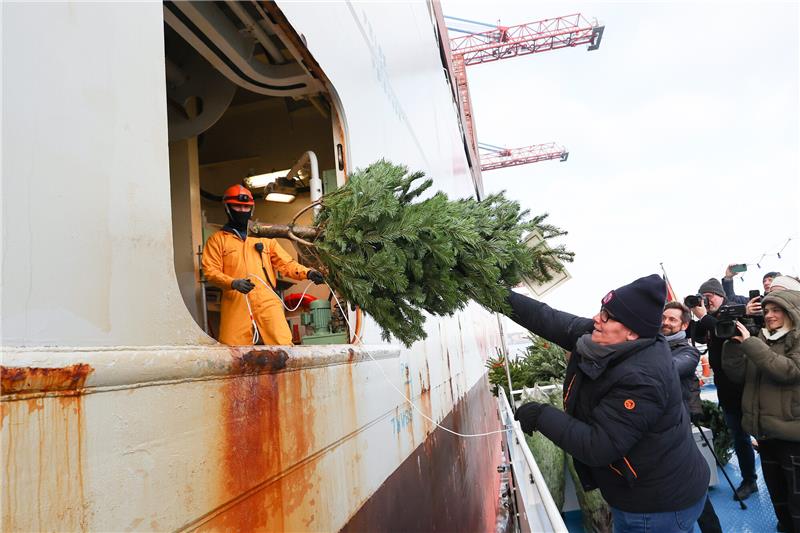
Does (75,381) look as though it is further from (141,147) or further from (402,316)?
(402,316)

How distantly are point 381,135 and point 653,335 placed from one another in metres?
2.32

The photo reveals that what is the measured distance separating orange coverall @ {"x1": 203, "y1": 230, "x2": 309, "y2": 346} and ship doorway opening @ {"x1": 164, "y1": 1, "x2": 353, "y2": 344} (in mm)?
197

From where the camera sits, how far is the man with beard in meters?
2.97

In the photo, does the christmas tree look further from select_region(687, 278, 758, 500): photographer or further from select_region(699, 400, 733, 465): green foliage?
select_region(699, 400, 733, 465): green foliage

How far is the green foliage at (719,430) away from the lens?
5.41 meters

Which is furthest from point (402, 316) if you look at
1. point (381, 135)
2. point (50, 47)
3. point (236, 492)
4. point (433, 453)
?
point (433, 453)

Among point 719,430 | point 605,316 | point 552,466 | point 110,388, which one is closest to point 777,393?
point 552,466

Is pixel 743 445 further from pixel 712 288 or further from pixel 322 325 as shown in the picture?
pixel 322 325

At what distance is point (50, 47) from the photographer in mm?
1065

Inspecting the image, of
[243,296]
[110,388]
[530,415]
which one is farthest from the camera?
[243,296]

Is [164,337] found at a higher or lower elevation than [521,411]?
higher

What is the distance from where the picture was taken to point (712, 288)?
474 cm

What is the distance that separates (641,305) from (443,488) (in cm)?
287

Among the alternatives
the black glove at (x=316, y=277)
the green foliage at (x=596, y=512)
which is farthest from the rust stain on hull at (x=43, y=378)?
the green foliage at (x=596, y=512)
